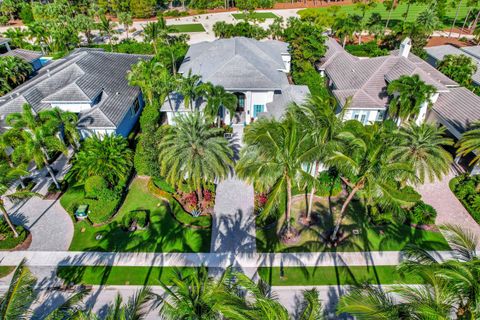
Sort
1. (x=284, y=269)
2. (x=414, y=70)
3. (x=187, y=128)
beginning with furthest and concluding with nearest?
1. (x=414, y=70)
2. (x=187, y=128)
3. (x=284, y=269)

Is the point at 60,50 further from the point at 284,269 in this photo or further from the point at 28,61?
the point at 284,269

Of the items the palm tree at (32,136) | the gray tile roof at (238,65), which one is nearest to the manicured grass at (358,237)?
the gray tile roof at (238,65)

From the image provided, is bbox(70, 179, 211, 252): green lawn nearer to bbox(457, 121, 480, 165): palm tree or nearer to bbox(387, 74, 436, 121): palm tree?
bbox(387, 74, 436, 121): palm tree

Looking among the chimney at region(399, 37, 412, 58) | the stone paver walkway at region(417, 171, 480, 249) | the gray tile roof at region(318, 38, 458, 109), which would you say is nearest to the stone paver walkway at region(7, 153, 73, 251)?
the gray tile roof at region(318, 38, 458, 109)

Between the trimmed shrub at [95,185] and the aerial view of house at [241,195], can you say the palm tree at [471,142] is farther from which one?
the trimmed shrub at [95,185]

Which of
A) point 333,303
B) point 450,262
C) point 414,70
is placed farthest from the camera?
point 414,70

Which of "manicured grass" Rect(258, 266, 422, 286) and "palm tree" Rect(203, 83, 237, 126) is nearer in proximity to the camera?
"manicured grass" Rect(258, 266, 422, 286)

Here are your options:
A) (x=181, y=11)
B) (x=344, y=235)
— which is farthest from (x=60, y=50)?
(x=344, y=235)
